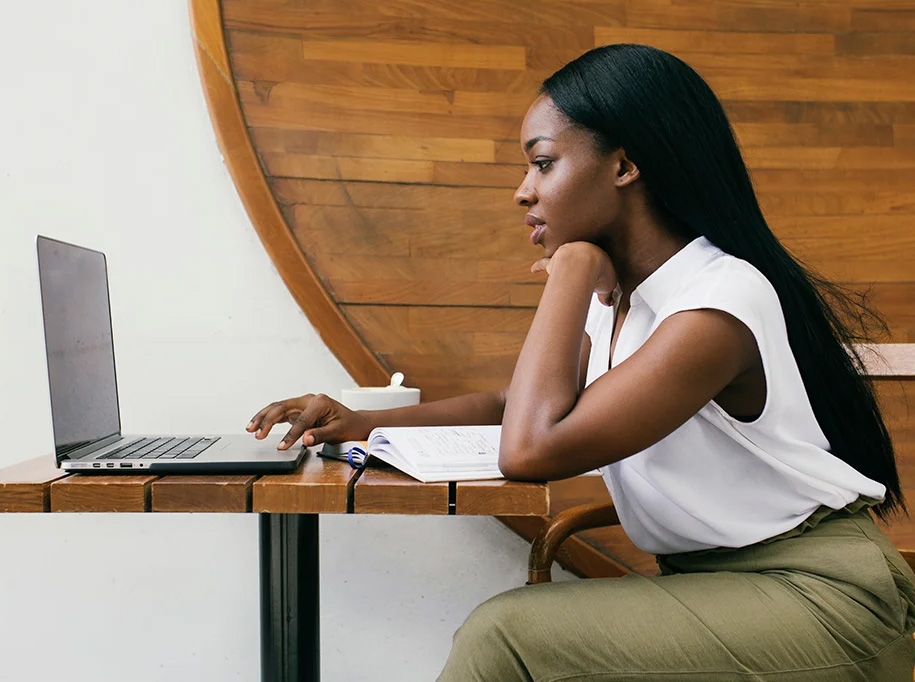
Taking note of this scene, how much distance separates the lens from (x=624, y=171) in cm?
114

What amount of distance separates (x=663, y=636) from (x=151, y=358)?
4.08ft

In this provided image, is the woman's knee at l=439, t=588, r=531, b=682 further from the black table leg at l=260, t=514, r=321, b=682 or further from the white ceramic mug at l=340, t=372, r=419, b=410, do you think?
the white ceramic mug at l=340, t=372, r=419, b=410

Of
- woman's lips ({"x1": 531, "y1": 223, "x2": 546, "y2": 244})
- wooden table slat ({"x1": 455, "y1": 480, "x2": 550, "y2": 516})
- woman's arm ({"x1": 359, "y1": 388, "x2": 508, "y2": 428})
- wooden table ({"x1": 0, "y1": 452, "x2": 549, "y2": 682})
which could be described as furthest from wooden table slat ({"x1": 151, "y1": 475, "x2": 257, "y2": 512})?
woman's lips ({"x1": 531, "y1": 223, "x2": 546, "y2": 244})

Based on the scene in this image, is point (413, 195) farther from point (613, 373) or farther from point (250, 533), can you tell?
point (613, 373)

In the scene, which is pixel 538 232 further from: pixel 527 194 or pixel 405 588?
pixel 405 588

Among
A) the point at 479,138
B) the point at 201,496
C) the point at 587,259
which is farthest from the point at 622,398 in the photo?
the point at 479,138

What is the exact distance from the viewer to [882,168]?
193 centimetres

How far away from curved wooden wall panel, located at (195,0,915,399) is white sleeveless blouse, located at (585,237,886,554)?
808 mm

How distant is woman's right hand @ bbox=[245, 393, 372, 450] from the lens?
1.24 metres

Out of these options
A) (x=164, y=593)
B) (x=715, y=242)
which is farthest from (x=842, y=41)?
(x=164, y=593)

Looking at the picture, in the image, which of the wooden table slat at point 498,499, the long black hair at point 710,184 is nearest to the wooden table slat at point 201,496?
the wooden table slat at point 498,499

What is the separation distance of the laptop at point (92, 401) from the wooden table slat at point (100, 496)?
0.07m

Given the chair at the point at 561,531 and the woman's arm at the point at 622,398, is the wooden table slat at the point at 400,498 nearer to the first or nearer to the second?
the woman's arm at the point at 622,398

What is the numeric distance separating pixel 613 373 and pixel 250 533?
1.08 meters
